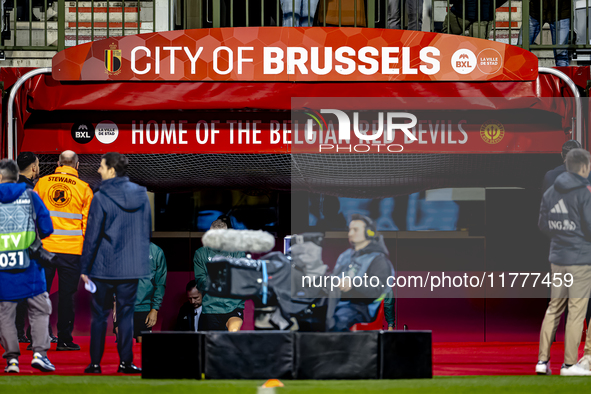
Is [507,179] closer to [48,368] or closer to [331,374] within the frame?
[331,374]

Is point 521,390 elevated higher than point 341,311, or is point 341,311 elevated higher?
point 341,311

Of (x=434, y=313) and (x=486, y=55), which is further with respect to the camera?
(x=434, y=313)

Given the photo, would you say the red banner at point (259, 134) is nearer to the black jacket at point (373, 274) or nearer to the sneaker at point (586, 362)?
the black jacket at point (373, 274)

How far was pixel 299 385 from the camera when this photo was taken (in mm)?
5617

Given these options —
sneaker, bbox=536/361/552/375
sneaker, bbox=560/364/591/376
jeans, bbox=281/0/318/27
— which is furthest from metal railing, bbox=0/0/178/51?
sneaker, bbox=560/364/591/376

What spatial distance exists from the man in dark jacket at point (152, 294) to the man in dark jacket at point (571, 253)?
12.6 feet

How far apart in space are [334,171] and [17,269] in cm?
344

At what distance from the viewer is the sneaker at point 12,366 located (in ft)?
20.2

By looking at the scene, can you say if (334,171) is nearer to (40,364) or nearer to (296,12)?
(296,12)

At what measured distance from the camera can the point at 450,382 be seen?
5.70 m

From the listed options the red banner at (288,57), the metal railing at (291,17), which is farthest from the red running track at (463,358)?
the metal railing at (291,17)

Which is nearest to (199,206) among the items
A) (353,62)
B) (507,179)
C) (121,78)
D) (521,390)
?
(121,78)

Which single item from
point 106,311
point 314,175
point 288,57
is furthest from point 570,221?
point 106,311

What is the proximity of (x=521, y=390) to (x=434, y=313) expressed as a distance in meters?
3.73
